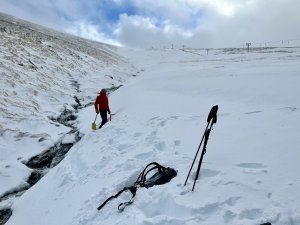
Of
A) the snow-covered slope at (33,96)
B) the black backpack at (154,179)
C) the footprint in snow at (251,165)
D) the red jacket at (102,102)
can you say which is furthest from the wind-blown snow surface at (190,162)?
the snow-covered slope at (33,96)

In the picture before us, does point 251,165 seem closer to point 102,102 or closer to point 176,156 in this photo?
point 176,156

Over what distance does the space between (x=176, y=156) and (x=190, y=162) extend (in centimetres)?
64

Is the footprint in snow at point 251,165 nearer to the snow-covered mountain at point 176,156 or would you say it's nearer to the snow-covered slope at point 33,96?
the snow-covered mountain at point 176,156

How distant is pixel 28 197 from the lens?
32.0ft

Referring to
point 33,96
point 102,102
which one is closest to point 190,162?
point 102,102

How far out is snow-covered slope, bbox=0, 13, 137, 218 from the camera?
1327 centimetres

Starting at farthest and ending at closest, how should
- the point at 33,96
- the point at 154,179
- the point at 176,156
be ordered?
the point at 33,96, the point at 176,156, the point at 154,179

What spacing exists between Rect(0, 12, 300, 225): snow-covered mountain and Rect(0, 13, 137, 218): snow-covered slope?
9 centimetres

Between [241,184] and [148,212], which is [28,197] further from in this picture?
[241,184]

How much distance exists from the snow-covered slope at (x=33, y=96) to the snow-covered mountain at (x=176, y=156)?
0.28 feet

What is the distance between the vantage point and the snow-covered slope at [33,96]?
13266 mm

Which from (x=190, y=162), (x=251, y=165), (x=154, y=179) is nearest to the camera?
(x=251, y=165)

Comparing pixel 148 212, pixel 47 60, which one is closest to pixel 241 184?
pixel 148 212

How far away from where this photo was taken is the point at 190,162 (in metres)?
7.40
